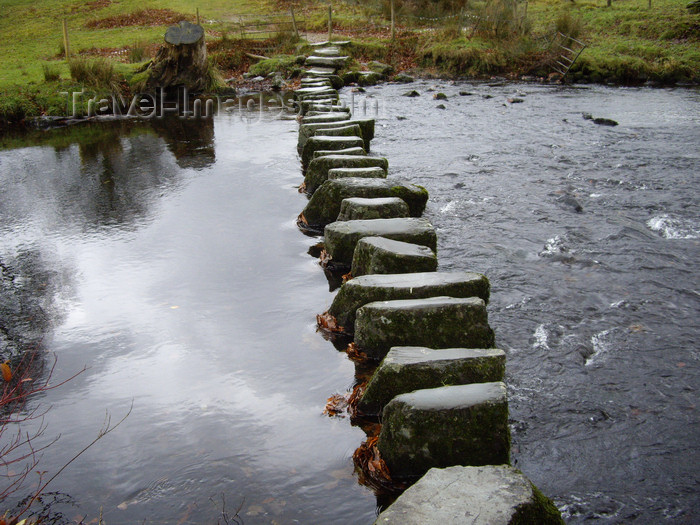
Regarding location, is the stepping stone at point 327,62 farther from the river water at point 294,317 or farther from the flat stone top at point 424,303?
the flat stone top at point 424,303

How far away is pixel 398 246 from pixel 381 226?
0.54m

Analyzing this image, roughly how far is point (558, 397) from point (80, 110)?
13.9m

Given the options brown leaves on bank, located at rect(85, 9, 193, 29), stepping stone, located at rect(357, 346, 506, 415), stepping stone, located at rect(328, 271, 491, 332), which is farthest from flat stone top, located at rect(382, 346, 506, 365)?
brown leaves on bank, located at rect(85, 9, 193, 29)

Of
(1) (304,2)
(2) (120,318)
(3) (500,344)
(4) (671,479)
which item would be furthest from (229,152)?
(1) (304,2)

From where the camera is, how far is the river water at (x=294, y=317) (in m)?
3.34

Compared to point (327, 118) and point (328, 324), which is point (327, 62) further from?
point (328, 324)

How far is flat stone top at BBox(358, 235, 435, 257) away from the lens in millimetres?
5007

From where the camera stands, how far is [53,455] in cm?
357

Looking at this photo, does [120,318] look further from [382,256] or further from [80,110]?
[80,110]

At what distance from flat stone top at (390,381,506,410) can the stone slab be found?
302cm

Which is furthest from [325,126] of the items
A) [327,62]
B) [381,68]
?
[381,68]

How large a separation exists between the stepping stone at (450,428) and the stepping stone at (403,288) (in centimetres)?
125

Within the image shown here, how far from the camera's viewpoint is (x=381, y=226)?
5.62 m

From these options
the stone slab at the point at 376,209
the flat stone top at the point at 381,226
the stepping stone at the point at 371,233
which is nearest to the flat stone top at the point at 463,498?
the stepping stone at the point at 371,233
